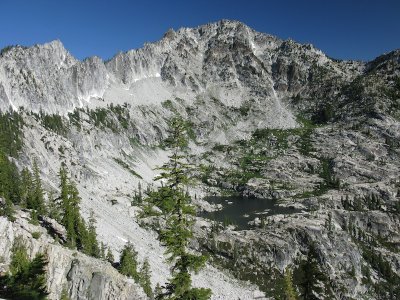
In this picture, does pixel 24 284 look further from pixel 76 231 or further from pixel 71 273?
pixel 76 231

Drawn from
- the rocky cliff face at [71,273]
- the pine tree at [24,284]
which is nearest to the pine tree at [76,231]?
the rocky cliff face at [71,273]

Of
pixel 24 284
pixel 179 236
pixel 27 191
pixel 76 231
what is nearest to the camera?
pixel 179 236

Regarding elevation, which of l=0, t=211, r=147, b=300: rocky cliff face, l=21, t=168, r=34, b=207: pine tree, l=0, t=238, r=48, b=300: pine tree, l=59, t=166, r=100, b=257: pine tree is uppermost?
l=21, t=168, r=34, b=207: pine tree

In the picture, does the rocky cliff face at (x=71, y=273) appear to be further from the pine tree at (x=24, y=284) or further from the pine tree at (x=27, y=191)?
the pine tree at (x=27, y=191)

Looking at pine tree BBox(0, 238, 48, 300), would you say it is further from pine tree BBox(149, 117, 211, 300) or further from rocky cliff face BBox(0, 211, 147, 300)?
pine tree BBox(149, 117, 211, 300)

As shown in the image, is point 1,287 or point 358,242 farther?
point 358,242

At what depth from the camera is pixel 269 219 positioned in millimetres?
180000

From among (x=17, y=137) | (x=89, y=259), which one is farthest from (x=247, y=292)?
(x=17, y=137)

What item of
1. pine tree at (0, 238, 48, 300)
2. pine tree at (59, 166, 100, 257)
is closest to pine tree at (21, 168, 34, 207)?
pine tree at (59, 166, 100, 257)

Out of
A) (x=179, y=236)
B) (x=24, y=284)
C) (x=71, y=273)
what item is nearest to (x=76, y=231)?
(x=71, y=273)

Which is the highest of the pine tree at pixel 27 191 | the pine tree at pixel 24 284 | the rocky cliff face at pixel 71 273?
the pine tree at pixel 27 191

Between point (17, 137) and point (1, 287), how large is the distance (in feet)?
372

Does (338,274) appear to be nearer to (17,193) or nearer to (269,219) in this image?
(269,219)

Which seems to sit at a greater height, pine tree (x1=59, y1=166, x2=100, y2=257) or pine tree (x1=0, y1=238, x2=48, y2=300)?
pine tree (x1=59, y1=166, x2=100, y2=257)
